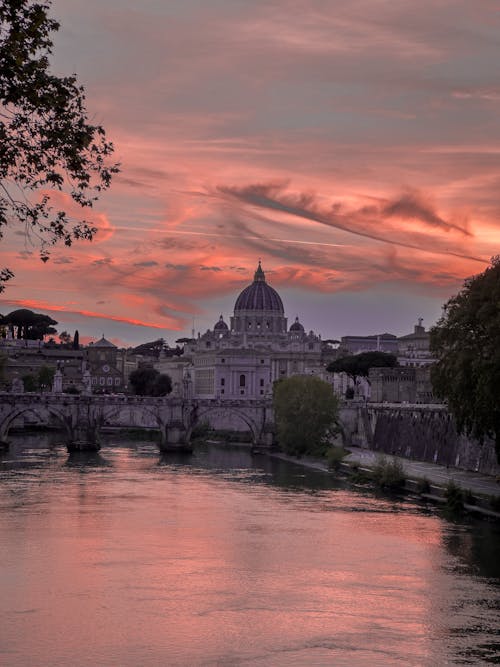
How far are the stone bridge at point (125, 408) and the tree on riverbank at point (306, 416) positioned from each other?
1075 centimetres

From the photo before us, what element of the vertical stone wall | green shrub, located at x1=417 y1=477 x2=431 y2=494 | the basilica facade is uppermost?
the basilica facade

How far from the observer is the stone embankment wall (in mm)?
58594

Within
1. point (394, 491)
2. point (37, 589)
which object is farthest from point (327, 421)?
point (37, 589)

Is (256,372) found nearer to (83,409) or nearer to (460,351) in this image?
(83,409)

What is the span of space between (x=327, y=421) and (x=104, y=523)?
38.0 metres

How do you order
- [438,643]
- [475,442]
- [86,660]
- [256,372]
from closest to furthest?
[86,660] < [438,643] < [475,442] < [256,372]

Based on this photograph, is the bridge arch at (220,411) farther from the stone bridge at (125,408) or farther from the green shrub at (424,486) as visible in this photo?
the green shrub at (424,486)

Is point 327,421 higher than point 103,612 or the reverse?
higher

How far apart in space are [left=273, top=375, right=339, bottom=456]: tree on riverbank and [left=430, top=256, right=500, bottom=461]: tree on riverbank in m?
30.0

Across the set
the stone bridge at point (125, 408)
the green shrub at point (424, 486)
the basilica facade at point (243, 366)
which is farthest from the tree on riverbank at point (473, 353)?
the basilica facade at point (243, 366)

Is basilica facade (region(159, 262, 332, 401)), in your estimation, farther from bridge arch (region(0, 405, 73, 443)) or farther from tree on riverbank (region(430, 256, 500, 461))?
tree on riverbank (region(430, 256, 500, 461))

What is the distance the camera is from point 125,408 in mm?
95188

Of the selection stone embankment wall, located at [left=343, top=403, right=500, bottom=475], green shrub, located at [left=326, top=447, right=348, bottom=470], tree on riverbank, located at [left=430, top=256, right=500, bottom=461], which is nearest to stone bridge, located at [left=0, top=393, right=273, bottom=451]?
stone embankment wall, located at [left=343, top=403, right=500, bottom=475]

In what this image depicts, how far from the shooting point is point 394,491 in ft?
177
